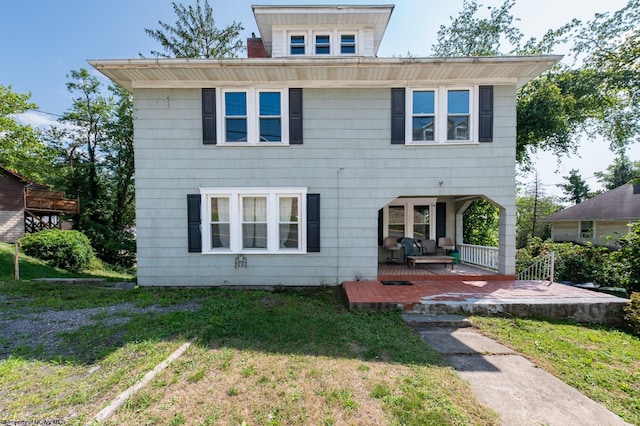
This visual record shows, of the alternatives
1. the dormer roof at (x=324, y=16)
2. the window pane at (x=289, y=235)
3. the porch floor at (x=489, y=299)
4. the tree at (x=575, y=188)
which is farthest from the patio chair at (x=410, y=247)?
the tree at (x=575, y=188)

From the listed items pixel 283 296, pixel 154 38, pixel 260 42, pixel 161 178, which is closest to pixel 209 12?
pixel 154 38

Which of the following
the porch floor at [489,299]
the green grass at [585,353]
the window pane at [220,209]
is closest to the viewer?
the green grass at [585,353]

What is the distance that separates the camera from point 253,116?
6680 mm

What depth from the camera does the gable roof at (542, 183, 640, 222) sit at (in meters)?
17.6

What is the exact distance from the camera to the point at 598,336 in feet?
15.3

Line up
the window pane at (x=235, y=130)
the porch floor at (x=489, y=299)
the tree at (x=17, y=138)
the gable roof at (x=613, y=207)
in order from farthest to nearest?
the gable roof at (x=613, y=207) → the tree at (x=17, y=138) → the window pane at (x=235, y=130) → the porch floor at (x=489, y=299)

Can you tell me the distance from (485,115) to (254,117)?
5.89 m

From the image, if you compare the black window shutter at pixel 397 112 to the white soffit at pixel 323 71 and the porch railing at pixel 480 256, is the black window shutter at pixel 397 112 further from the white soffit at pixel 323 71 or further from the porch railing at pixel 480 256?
the porch railing at pixel 480 256

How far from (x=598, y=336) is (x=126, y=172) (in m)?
22.6

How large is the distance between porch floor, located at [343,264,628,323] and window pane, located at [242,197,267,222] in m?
2.79

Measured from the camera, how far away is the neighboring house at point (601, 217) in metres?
17.8

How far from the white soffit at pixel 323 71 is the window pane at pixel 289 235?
359 cm

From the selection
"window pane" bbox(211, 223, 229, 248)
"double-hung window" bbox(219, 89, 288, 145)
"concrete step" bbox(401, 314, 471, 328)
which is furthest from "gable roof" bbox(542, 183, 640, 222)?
"window pane" bbox(211, 223, 229, 248)

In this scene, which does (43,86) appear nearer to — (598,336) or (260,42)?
(260,42)
